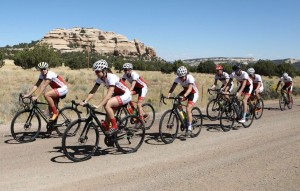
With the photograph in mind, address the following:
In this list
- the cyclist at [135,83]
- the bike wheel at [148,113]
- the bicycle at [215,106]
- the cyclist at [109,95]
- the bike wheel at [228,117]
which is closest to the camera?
the cyclist at [109,95]

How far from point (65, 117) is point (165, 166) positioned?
3974mm

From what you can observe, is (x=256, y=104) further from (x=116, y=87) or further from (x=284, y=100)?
(x=116, y=87)

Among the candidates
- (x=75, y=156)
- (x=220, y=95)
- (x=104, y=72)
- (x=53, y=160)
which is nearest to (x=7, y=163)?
(x=53, y=160)

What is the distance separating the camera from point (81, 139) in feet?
25.2

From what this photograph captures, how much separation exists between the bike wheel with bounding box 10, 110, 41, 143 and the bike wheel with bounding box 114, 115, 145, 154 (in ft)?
8.57

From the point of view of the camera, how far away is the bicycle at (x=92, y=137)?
743 cm

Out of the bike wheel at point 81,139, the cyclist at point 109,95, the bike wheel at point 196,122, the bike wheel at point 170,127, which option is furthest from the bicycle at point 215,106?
the bike wheel at point 81,139

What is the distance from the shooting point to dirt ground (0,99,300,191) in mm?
6023

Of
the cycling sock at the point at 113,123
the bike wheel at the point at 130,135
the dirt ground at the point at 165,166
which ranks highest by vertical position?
the cycling sock at the point at 113,123

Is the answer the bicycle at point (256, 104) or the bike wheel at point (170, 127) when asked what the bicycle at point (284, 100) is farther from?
the bike wheel at point (170, 127)

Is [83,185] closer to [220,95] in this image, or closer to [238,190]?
[238,190]

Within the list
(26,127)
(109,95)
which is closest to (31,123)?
(26,127)

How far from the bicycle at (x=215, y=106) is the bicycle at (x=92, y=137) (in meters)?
5.02

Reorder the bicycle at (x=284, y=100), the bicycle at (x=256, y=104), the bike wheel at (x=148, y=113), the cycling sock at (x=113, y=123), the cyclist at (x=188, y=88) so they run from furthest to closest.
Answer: the bicycle at (x=284, y=100) → the bicycle at (x=256, y=104) → the bike wheel at (x=148, y=113) → the cyclist at (x=188, y=88) → the cycling sock at (x=113, y=123)
